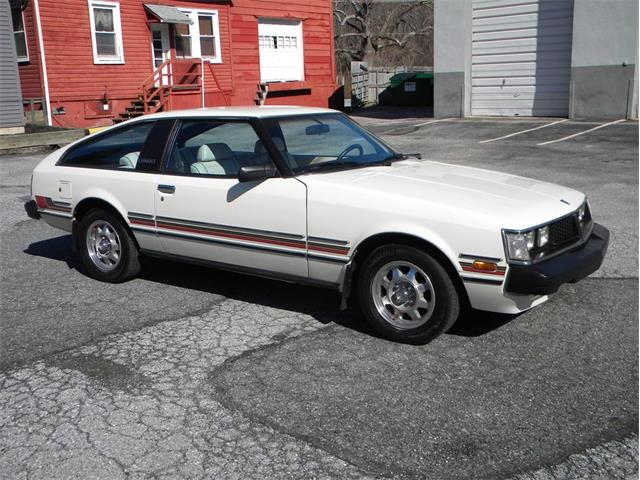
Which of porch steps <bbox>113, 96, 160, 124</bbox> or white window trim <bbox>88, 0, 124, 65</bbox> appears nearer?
white window trim <bbox>88, 0, 124, 65</bbox>

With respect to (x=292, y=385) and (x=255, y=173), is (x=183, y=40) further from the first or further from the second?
(x=292, y=385)

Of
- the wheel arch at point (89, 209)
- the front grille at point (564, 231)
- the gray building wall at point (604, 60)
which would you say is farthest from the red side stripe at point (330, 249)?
the gray building wall at point (604, 60)

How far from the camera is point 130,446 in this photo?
11.3ft

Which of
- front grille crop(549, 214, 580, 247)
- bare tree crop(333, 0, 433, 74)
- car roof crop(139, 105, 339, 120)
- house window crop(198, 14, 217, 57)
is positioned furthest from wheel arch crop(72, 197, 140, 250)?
bare tree crop(333, 0, 433, 74)

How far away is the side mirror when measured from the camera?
193 inches

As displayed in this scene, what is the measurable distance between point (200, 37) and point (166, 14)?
205cm

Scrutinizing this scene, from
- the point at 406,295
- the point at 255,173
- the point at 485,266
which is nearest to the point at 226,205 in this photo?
the point at 255,173

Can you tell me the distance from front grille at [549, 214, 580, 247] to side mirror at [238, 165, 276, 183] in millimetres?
1912

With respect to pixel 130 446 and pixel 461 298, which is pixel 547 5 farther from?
pixel 130 446

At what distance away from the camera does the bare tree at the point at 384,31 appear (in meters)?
42.2

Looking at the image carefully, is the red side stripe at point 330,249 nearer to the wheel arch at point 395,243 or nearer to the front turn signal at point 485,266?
the wheel arch at point 395,243

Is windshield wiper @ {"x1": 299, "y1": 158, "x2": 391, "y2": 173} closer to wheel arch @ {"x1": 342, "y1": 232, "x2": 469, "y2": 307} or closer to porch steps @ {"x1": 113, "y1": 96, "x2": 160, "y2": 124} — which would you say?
wheel arch @ {"x1": 342, "y1": 232, "x2": 469, "y2": 307}

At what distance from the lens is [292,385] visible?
4.08 m

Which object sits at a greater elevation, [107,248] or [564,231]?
[564,231]
